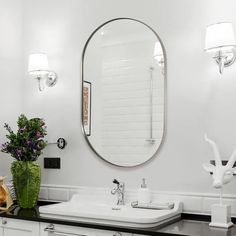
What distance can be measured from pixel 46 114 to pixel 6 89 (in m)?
0.37

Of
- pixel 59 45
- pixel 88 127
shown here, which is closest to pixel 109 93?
pixel 88 127

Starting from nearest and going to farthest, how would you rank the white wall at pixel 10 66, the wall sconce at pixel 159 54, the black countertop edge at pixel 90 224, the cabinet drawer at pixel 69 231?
1. the black countertop edge at pixel 90 224
2. the cabinet drawer at pixel 69 231
3. the wall sconce at pixel 159 54
4. the white wall at pixel 10 66

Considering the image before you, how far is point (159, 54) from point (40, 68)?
94 cm

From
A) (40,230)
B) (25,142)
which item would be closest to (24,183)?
(25,142)

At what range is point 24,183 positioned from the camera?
2.89m

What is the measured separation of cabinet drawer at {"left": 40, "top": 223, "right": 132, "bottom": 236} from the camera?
2.29 metres

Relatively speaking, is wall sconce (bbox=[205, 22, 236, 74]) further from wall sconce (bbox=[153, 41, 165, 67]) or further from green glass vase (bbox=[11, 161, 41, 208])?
green glass vase (bbox=[11, 161, 41, 208])

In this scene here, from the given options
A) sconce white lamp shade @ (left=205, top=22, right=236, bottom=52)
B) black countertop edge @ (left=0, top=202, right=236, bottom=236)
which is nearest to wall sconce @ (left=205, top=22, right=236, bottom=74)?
sconce white lamp shade @ (left=205, top=22, right=236, bottom=52)

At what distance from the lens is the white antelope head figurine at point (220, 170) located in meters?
2.23

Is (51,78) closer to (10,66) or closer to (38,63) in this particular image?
(38,63)

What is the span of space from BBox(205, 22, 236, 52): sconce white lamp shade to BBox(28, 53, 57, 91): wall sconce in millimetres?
1299

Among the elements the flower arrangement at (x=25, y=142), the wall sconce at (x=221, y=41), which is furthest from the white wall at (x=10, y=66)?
the wall sconce at (x=221, y=41)

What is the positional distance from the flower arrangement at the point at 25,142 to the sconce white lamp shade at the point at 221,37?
1312 millimetres

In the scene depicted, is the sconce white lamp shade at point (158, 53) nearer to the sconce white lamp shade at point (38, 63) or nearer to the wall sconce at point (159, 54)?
the wall sconce at point (159, 54)
